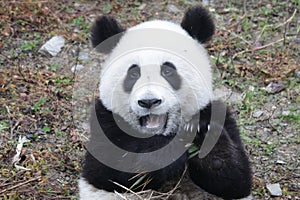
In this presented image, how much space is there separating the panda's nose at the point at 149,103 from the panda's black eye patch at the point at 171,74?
1.38 ft

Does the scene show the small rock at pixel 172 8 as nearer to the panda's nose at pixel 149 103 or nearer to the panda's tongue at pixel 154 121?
the panda's tongue at pixel 154 121

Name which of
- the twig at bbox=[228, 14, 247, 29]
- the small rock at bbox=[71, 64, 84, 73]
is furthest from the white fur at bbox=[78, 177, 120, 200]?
the twig at bbox=[228, 14, 247, 29]

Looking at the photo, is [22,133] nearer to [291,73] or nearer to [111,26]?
[111,26]

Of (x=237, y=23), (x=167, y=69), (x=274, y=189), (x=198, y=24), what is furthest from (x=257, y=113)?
(x=167, y=69)

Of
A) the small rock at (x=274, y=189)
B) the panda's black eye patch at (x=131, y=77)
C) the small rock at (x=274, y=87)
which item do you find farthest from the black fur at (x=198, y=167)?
the small rock at (x=274, y=87)

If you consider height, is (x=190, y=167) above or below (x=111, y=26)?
below

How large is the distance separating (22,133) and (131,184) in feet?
5.96

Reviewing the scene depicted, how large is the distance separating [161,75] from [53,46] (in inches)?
112

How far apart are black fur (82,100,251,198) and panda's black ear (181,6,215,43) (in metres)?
0.68

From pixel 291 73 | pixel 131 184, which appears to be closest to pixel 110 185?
pixel 131 184

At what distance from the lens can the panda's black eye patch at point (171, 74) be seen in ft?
14.9

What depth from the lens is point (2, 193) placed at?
4895 mm

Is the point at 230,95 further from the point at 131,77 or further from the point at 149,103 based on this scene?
the point at 149,103

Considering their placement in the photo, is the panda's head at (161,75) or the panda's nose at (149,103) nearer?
the panda's nose at (149,103)
